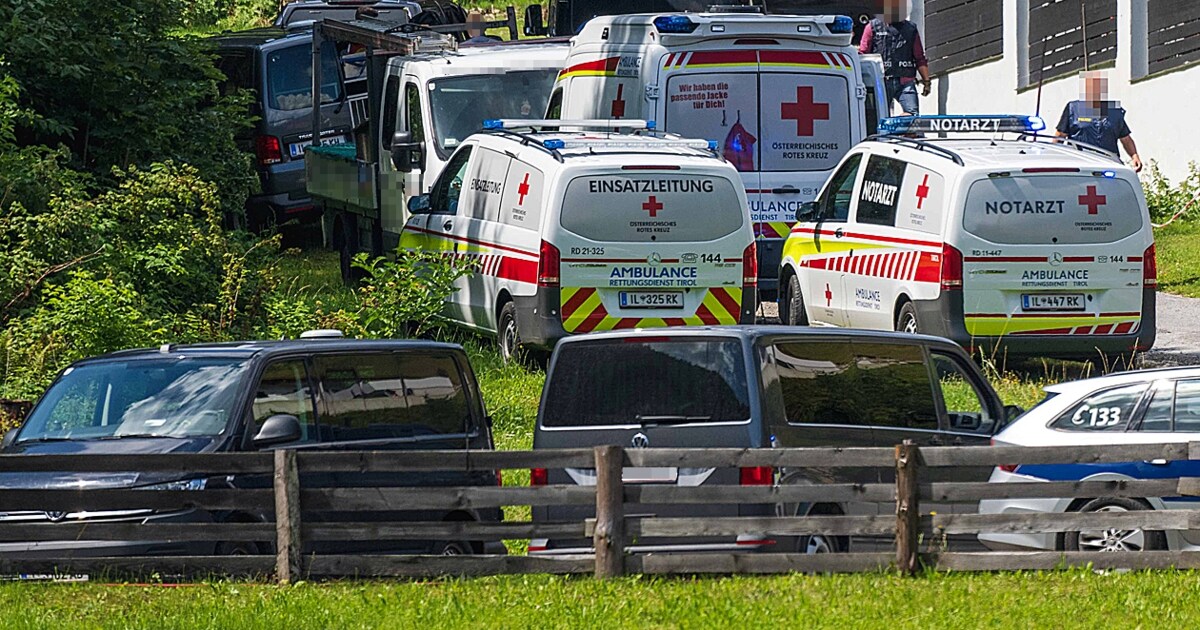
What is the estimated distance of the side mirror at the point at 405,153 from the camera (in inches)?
766

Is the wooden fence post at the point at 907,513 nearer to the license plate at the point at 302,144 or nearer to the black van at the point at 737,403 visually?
the black van at the point at 737,403

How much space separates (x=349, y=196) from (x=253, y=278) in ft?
15.6

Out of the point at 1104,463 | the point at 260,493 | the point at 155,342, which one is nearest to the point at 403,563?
the point at 260,493

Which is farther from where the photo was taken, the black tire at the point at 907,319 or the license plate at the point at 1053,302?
the black tire at the point at 907,319

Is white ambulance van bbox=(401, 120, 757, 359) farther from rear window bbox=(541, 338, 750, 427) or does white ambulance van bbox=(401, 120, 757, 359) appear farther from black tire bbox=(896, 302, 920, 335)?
rear window bbox=(541, 338, 750, 427)

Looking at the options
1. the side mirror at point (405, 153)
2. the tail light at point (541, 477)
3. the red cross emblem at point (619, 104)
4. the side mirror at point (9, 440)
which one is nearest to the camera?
the tail light at point (541, 477)

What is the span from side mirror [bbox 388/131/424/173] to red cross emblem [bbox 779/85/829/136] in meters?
3.91

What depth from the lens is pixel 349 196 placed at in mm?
21375

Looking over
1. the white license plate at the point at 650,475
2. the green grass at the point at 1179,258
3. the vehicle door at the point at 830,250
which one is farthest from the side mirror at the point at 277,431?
the green grass at the point at 1179,258

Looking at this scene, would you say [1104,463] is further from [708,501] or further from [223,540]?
[223,540]

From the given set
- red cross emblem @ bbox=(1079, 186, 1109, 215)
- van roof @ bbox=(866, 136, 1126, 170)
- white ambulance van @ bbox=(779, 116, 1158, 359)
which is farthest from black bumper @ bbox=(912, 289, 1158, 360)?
van roof @ bbox=(866, 136, 1126, 170)

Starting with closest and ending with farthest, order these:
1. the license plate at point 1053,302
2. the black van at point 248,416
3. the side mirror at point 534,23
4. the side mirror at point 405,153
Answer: the black van at point 248,416 → the license plate at point 1053,302 → the side mirror at point 405,153 → the side mirror at point 534,23

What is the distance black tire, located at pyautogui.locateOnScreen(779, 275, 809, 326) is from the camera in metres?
16.9

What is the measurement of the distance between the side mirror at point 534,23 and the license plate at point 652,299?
49.3ft
